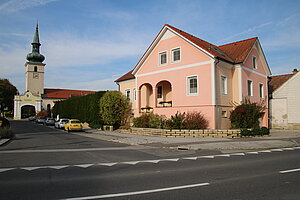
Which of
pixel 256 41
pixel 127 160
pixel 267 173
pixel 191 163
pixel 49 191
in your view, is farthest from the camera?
pixel 256 41

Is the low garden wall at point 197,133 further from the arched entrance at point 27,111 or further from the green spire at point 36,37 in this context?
the green spire at point 36,37

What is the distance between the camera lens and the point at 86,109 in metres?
30.8

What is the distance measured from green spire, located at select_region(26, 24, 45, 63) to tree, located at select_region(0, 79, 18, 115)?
10.3 m

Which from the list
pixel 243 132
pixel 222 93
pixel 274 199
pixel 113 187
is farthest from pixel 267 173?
pixel 222 93

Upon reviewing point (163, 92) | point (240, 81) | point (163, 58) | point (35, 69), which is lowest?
point (163, 92)

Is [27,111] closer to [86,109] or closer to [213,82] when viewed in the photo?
[86,109]

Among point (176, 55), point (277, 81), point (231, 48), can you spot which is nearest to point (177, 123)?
point (176, 55)

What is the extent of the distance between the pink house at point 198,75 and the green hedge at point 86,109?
17.7ft

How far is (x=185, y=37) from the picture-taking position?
67.2 feet

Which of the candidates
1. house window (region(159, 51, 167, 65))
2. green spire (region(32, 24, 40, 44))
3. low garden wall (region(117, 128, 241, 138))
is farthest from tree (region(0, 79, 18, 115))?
low garden wall (region(117, 128, 241, 138))

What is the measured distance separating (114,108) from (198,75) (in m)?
10.1

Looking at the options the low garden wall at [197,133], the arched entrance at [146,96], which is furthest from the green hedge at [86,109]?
the low garden wall at [197,133]

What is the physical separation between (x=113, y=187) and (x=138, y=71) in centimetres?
2023

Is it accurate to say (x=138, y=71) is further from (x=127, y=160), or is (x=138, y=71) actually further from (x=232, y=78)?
(x=127, y=160)
